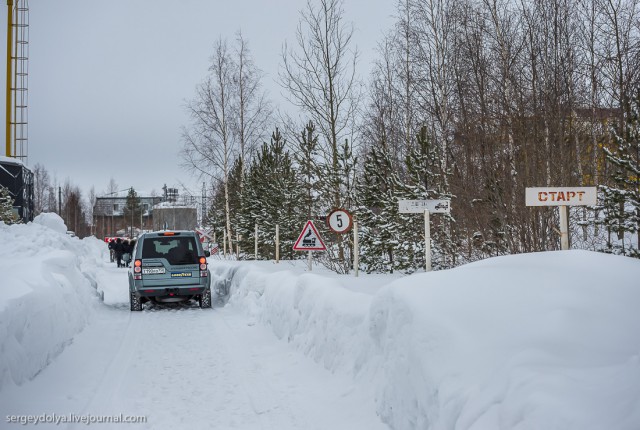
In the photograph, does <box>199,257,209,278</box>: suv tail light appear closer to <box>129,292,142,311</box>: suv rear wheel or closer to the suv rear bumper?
the suv rear bumper

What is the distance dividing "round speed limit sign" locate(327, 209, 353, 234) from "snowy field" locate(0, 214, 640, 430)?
5.97 ft

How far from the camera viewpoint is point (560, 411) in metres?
2.88

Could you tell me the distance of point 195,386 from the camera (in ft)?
22.3

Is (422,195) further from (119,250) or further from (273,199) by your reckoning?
(119,250)

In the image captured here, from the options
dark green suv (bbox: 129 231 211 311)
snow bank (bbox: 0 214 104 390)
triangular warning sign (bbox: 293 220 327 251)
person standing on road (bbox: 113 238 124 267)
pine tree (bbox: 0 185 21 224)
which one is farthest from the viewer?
person standing on road (bbox: 113 238 124 267)

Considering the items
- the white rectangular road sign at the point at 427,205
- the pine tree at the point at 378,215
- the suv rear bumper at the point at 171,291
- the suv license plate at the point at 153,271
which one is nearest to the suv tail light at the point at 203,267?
the suv rear bumper at the point at 171,291

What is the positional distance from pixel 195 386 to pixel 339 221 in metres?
5.67

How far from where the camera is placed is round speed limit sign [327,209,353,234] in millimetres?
11656

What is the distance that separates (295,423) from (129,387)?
7.97ft

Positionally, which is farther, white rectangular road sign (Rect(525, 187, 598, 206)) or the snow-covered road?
white rectangular road sign (Rect(525, 187, 598, 206))

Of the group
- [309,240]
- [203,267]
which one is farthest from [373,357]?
[203,267]

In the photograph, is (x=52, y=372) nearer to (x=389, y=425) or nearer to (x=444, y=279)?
(x=389, y=425)

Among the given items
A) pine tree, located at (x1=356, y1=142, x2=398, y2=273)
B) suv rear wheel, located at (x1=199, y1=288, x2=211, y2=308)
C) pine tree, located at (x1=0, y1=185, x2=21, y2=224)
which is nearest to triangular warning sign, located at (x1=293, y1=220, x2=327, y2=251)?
suv rear wheel, located at (x1=199, y1=288, x2=211, y2=308)

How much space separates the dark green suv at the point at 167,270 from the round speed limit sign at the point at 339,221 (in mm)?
4513
